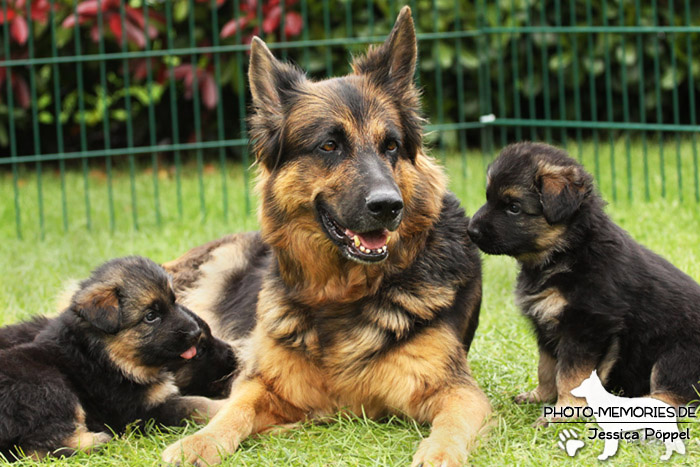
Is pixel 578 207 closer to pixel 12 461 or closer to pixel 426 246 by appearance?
pixel 426 246

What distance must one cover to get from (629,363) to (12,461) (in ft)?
9.67

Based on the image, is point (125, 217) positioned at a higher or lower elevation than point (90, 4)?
lower

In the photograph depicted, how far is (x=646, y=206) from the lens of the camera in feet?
28.3

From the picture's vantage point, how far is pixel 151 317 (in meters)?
4.59

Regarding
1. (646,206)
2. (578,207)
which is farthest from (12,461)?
(646,206)

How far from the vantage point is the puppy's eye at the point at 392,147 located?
445cm

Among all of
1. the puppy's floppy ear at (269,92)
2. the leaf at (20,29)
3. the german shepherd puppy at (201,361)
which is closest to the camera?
the puppy's floppy ear at (269,92)

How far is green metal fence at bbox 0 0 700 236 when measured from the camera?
10156 millimetres

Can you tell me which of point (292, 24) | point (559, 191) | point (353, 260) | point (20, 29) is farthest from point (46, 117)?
point (559, 191)

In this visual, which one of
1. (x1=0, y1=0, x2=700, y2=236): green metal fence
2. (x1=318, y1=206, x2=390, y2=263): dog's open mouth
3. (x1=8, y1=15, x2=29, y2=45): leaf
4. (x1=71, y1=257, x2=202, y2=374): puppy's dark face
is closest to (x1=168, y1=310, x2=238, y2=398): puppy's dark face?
(x1=71, y1=257, x2=202, y2=374): puppy's dark face

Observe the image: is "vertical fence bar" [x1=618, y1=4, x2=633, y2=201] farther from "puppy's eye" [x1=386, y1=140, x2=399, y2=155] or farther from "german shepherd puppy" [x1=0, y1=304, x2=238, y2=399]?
"german shepherd puppy" [x1=0, y1=304, x2=238, y2=399]

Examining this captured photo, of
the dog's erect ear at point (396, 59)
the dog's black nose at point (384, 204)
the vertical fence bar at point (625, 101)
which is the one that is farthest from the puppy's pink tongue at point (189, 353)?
the vertical fence bar at point (625, 101)

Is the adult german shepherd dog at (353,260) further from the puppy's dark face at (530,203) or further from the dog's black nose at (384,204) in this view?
the puppy's dark face at (530,203)

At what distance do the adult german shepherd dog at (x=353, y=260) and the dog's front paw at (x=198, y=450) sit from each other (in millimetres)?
96
